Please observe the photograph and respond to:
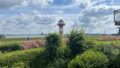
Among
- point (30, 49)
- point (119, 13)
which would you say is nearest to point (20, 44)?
point (30, 49)

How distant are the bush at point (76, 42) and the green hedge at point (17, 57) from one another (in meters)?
4.80

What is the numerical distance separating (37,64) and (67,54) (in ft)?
13.5

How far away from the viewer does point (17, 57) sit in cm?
5294

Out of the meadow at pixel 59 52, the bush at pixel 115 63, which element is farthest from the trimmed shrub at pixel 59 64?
the bush at pixel 115 63

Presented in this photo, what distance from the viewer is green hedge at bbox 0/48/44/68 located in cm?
5222

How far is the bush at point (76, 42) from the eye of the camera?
1994 inches

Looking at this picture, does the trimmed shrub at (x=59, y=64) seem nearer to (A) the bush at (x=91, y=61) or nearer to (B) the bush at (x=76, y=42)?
(B) the bush at (x=76, y=42)

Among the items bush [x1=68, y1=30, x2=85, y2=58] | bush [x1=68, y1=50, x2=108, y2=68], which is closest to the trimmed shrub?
bush [x1=68, y1=30, x2=85, y2=58]

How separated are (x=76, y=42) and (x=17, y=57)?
25.7 ft

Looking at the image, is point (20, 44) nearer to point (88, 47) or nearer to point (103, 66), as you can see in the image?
point (88, 47)

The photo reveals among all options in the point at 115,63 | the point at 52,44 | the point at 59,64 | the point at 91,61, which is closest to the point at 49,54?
the point at 52,44

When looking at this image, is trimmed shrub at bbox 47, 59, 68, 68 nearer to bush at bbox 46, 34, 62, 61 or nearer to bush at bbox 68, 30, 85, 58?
bush at bbox 68, 30, 85, 58

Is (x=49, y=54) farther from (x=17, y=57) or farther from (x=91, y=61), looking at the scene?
(x=91, y=61)

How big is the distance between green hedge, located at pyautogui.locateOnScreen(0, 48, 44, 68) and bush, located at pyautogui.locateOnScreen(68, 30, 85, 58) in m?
4.80
